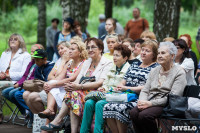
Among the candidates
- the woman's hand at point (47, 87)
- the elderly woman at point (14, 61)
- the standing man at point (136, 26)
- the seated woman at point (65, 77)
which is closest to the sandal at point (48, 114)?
the seated woman at point (65, 77)

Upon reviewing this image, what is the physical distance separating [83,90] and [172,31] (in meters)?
3.77

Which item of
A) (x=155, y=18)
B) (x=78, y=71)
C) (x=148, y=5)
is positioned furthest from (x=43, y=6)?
(x=148, y=5)

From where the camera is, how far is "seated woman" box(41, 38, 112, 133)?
694 centimetres

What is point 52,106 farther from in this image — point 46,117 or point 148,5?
point 148,5

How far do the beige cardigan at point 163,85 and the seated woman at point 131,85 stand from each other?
25 centimetres

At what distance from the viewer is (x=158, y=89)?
6051 mm

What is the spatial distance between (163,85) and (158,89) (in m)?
0.11

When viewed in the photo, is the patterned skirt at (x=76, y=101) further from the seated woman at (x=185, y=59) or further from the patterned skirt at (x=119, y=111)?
the seated woman at (x=185, y=59)

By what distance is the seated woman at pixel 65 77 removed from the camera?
24.1 feet

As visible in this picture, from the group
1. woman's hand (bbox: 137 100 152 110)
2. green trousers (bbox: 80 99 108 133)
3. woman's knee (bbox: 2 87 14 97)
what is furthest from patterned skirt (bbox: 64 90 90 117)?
woman's knee (bbox: 2 87 14 97)

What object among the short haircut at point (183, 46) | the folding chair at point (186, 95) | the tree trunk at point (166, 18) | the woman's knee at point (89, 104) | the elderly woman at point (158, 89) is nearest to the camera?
the folding chair at point (186, 95)

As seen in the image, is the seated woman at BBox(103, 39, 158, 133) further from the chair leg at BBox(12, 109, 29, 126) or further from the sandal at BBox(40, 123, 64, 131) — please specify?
the chair leg at BBox(12, 109, 29, 126)

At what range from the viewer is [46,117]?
23.5 ft

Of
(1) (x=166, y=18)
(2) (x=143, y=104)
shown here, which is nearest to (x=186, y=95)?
(2) (x=143, y=104)
